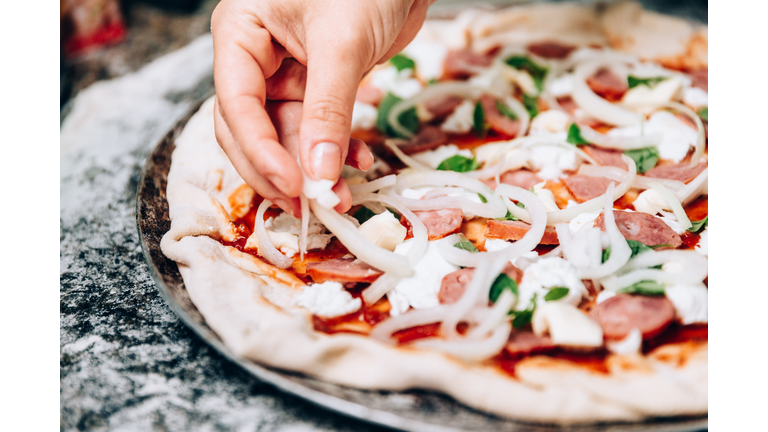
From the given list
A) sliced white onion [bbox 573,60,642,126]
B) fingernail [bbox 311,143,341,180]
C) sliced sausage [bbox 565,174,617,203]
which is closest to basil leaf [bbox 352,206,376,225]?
fingernail [bbox 311,143,341,180]

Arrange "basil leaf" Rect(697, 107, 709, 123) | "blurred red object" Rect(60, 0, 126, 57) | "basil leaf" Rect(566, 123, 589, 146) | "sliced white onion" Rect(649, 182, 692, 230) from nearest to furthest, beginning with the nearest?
"sliced white onion" Rect(649, 182, 692, 230) → "basil leaf" Rect(566, 123, 589, 146) → "basil leaf" Rect(697, 107, 709, 123) → "blurred red object" Rect(60, 0, 126, 57)

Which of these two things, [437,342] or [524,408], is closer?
[524,408]

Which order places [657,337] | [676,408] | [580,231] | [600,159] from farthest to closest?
[600,159]
[580,231]
[657,337]
[676,408]

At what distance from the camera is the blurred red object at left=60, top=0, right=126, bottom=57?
3.98 metres

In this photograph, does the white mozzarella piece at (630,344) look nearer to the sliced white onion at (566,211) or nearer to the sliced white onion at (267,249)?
the sliced white onion at (566,211)

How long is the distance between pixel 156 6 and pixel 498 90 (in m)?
3.78

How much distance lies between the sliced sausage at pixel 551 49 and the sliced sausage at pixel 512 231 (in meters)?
1.78

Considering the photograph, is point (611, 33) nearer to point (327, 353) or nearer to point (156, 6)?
point (327, 353)

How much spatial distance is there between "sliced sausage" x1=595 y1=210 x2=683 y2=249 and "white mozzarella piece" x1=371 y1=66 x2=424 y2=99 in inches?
60.9

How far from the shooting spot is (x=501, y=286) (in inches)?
71.3

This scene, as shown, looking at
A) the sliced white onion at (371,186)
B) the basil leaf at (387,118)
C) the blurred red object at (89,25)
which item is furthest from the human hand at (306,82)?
the blurred red object at (89,25)

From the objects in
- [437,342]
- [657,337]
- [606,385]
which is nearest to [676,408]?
[606,385]

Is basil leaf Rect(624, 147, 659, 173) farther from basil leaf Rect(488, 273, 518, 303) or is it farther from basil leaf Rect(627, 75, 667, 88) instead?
basil leaf Rect(488, 273, 518, 303)

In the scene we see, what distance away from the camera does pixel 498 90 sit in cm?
298
